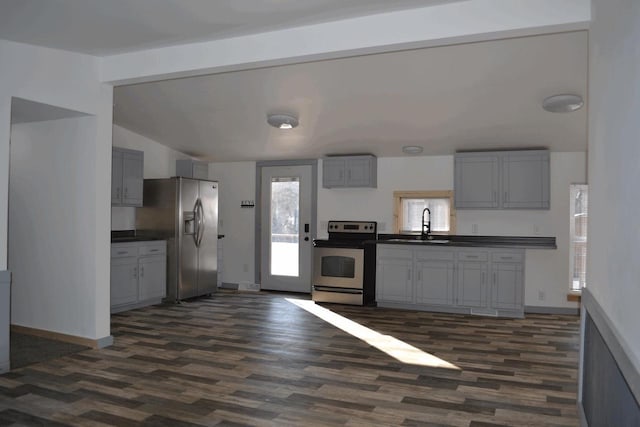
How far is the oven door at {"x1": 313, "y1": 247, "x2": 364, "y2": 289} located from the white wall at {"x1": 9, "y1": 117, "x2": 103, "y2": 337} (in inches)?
124

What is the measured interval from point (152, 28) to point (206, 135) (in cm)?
313

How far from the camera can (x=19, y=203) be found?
4.83 meters

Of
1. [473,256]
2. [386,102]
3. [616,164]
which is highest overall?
[386,102]

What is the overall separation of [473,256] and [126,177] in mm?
4328

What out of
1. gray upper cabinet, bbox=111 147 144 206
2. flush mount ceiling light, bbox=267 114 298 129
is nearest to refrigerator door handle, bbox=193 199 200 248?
gray upper cabinet, bbox=111 147 144 206

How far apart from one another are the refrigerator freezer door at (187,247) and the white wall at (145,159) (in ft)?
2.44

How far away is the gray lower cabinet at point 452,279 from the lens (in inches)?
237

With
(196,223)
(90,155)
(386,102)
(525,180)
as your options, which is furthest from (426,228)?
(90,155)

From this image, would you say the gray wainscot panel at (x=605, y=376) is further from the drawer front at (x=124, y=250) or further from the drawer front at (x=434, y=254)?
the drawer front at (x=124, y=250)

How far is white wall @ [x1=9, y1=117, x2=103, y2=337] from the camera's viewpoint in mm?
4477

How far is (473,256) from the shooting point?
6.17 m

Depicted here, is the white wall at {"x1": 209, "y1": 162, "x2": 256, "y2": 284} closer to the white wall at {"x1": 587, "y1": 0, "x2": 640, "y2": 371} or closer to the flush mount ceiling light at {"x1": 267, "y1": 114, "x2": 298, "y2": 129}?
the flush mount ceiling light at {"x1": 267, "y1": 114, "x2": 298, "y2": 129}

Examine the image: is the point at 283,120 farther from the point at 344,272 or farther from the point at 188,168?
the point at 188,168

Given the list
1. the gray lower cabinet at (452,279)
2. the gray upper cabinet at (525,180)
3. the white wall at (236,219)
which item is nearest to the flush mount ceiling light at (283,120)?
the gray lower cabinet at (452,279)
